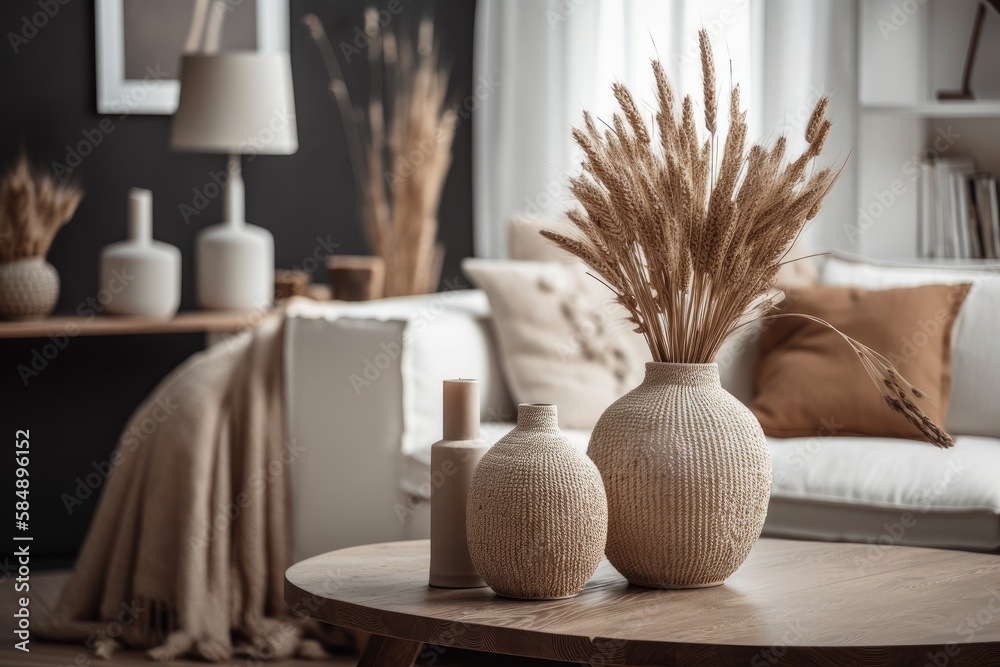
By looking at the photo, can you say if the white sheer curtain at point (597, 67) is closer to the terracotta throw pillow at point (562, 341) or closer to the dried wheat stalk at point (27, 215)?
the terracotta throw pillow at point (562, 341)

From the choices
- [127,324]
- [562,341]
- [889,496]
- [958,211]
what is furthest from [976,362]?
[127,324]

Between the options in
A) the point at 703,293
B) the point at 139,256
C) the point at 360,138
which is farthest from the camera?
the point at 360,138

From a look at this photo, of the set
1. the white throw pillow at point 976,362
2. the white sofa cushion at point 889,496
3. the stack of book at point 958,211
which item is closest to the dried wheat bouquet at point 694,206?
the white sofa cushion at point 889,496

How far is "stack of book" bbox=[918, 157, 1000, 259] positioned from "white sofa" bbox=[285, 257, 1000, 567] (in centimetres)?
49

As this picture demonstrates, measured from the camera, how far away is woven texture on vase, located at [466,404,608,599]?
4.49 ft

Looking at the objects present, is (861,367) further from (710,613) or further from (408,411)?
(710,613)

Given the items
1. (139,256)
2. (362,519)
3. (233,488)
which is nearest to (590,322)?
(362,519)

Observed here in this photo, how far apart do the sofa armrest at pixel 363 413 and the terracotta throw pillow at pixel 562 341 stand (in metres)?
0.12

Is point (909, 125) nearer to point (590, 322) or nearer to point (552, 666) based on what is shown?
point (590, 322)

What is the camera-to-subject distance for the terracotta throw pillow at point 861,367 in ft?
8.96

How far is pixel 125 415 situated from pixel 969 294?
2.62 m

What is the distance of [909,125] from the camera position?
372 cm

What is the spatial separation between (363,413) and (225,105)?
51.7 inches

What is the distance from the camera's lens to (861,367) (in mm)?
2725
